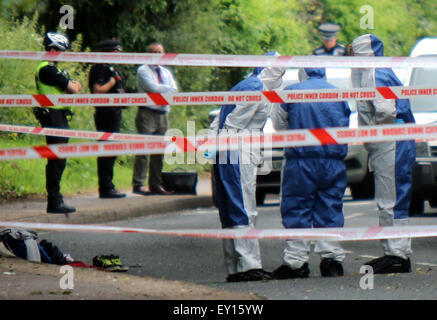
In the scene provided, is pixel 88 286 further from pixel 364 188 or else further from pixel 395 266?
pixel 364 188

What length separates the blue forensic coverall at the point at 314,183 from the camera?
26.7 ft

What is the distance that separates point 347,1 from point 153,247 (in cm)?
2898

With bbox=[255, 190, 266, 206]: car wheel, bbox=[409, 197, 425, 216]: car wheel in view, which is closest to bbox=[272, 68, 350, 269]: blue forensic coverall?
bbox=[409, 197, 425, 216]: car wheel

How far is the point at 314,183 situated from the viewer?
26.7 ft

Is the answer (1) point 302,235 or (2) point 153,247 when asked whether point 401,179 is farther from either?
(2) point 153,247

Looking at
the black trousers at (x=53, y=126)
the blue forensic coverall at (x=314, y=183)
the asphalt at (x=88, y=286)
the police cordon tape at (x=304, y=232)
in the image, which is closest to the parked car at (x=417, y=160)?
the black trousers at (x=53, y=126)

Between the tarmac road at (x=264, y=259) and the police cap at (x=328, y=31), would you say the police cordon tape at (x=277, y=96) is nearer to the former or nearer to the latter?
the tarmac road at (x=264, y=259)

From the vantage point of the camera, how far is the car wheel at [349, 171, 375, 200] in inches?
588

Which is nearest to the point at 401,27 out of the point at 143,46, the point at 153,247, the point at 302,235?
the point at 143,46

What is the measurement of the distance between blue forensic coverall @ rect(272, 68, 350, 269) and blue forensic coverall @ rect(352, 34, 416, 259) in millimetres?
388

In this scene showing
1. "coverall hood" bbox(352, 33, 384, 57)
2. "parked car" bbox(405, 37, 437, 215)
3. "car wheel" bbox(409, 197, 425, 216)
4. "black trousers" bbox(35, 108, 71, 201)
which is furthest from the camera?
"car wheel" bbox(409, 197, 425, 216)

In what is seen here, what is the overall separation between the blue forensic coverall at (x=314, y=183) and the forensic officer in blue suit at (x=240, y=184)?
0.25 meters

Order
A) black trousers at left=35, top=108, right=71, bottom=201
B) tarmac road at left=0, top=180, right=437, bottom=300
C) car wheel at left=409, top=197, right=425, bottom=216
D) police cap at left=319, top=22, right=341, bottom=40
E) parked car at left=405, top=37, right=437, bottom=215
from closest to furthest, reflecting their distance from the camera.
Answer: tarmac road at left=0, top=180, right=437, bottom=300 < black trousers at left=35, top=108, right=71, bottom=201 < parked car at left=405, top=37, right=437, bottom=215 < car wheel at left=409, top=197, right=425, bottom=216 < police cap at left=319, top=22, right=341, bottom=40

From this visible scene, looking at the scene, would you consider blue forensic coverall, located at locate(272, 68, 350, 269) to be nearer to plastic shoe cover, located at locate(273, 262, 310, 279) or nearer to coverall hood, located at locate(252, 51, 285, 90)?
plastic shoe cover, located at locate(273, 262, 310, 279)
